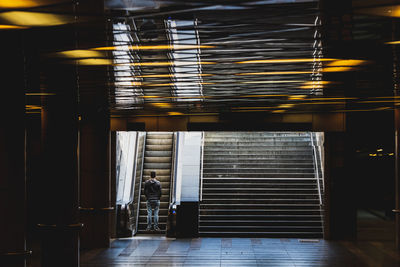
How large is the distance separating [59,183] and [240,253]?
180 inches

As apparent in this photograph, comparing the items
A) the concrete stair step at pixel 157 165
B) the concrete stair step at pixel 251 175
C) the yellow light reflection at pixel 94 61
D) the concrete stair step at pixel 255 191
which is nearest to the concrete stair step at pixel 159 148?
the concrete stair step at pixel 157 165

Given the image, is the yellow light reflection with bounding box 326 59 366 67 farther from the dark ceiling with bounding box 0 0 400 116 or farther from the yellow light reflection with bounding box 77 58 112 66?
the yellow light reflection with bounding box 77 58 112 66

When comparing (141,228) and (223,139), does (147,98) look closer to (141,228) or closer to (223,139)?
(141,228)

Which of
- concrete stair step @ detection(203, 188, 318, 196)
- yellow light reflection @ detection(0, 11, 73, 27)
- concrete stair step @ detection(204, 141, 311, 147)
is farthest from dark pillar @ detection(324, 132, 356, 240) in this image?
yellow light reflection @ detection(0, 11, 73, 27)

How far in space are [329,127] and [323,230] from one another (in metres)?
2.84

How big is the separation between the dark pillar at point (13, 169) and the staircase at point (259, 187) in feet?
27.6

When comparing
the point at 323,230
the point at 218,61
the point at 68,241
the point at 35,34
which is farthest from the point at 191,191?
the point at 35,34

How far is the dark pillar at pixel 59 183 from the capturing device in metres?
9.59

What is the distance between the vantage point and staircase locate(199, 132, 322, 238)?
15266 mm

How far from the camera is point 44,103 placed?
978 cm

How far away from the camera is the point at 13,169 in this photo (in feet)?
23.2

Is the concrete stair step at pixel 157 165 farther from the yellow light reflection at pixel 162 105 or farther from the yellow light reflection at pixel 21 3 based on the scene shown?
the yellow light reflection at pixel 21 3

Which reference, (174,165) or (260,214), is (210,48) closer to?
(260,214)

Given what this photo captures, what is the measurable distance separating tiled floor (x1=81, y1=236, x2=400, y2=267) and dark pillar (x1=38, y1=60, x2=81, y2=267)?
46.9 inches
